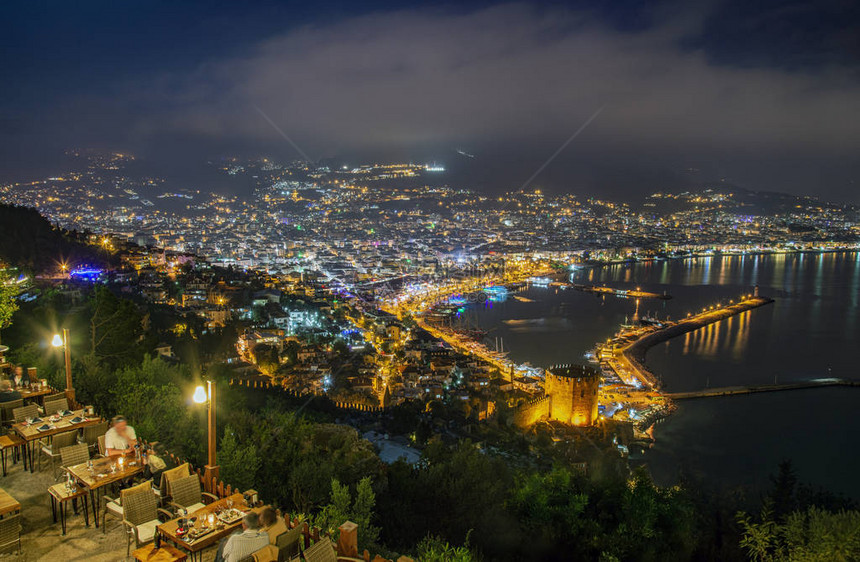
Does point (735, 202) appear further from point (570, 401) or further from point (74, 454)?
point (74, 454)

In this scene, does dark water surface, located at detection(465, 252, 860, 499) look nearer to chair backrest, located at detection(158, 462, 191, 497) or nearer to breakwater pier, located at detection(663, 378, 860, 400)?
breakwater pier, located at detection(663, 378, 860, 400)

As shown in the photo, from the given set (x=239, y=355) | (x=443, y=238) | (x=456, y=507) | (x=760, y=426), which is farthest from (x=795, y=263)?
(x=456, y=507)

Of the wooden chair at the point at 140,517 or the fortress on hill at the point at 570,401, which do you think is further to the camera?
the fortress on hill at the point at 570,401

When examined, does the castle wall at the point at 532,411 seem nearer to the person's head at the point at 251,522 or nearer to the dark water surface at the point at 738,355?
the dark water surface at the point at 738,355

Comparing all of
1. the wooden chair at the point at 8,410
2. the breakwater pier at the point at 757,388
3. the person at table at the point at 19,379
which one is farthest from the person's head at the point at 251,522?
the breakwater pier at the point at 757,388

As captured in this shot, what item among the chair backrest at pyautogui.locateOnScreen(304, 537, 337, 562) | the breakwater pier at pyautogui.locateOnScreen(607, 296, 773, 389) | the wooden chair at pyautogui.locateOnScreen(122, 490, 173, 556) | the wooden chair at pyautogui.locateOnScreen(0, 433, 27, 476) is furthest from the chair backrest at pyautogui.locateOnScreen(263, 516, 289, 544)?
the breakwater pier at pyautogui.locateOnScreen(607, 296, 773, 389)

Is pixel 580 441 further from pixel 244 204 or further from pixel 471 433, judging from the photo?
pixel 244 204
